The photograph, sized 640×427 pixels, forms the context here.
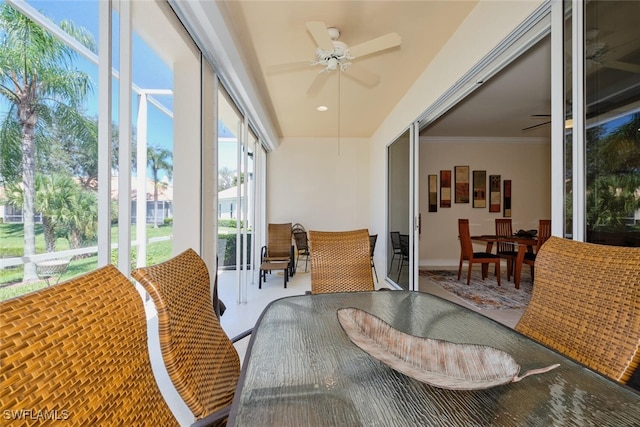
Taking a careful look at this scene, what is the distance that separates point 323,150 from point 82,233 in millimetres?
5180

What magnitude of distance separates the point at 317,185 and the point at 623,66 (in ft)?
16.8

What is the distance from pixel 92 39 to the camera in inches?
56.2

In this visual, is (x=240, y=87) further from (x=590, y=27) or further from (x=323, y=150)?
(x=323, y=150)

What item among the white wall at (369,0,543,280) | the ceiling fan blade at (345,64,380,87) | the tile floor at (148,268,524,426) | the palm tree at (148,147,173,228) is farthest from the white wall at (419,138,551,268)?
the palm tree at (148,147,173,228)

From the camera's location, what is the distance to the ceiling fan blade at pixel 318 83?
3312 mm

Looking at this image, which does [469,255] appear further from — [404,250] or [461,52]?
[461,52]

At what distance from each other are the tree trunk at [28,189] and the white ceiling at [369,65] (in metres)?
1.57

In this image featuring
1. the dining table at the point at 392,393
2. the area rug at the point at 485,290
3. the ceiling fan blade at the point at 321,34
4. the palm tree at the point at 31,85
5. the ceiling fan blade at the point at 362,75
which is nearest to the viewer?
the dining table at the point at 392,393

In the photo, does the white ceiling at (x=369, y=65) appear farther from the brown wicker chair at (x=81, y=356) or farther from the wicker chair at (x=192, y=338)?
the brown wicker chair at (x=81, y=356)

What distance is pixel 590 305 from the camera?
3.26 feet

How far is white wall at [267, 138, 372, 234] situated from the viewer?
6219mm

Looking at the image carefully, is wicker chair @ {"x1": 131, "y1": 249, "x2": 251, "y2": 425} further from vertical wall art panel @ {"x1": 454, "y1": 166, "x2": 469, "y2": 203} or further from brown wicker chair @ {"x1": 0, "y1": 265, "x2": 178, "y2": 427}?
vertical wall art panel @ {"x1": 454, "y1": 166, "x2": 469, "y2": 203}

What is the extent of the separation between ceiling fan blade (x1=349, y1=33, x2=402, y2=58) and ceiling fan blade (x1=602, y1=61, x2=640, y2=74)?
51.2 inches

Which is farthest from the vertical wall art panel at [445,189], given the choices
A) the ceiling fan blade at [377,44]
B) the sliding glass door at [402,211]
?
the ceiling fan blade at [377,44]
